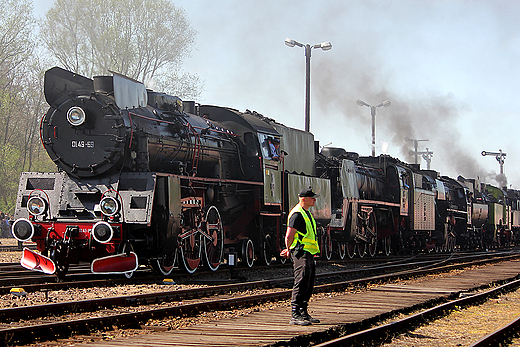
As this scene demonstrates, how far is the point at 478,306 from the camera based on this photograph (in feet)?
30.6

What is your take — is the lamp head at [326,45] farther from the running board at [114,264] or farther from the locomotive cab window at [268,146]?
the running board at [114,264]

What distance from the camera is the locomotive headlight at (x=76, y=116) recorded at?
10469 millimetres

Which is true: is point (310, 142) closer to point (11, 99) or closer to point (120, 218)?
point (120, 218)

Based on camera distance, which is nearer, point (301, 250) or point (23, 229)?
point (301, 250)

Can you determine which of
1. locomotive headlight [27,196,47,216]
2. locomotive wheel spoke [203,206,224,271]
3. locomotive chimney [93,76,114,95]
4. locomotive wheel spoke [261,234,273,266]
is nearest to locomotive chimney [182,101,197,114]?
locomotive wheel spoke [203,206,224,271]

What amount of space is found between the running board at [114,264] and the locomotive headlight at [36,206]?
1.63m

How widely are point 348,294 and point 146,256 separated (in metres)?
3.63

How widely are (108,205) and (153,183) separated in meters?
0.85

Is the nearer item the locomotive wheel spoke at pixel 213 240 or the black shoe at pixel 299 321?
the black shoe at pixel 299 321

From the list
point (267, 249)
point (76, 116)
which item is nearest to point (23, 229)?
point (76, 116)

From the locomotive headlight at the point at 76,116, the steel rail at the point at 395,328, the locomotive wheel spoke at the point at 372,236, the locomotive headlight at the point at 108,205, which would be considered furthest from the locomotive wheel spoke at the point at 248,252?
the locomotive wheel spoke at the point at 372,236

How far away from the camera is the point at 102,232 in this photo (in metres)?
9.74

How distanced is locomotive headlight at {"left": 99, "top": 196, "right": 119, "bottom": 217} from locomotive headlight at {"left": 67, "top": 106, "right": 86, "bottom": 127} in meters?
1.51

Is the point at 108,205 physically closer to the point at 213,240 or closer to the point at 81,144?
the point at 81,144
